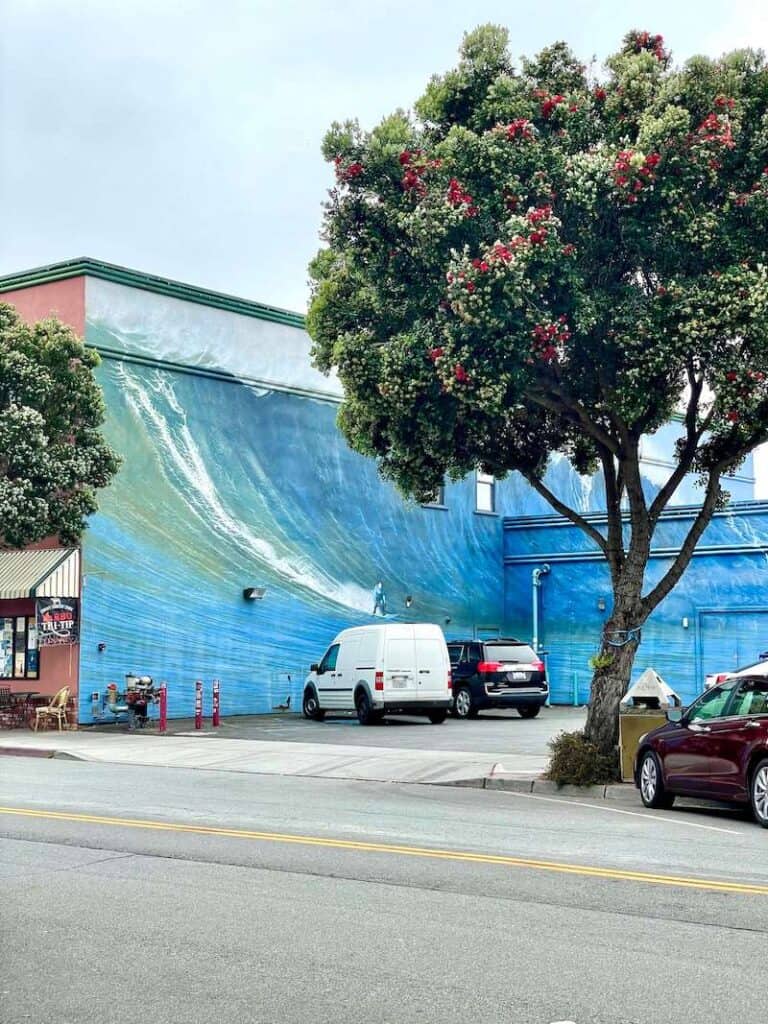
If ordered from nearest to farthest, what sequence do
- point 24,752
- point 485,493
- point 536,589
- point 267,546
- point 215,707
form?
1. point 24,752
2. point 215,707
3. point 267,546
4. point 536,589
5. point 485,493

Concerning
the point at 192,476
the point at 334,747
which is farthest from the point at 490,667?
the point at 334,747

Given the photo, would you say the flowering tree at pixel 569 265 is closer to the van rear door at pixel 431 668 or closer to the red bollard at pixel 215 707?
the van rear door at pixel 431 668

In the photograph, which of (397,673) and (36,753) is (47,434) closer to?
(36,753)

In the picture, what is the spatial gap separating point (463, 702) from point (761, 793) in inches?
778

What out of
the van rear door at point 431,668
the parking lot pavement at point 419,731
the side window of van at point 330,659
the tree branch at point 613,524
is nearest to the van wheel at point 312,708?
the parking lot pavement at point 419,731

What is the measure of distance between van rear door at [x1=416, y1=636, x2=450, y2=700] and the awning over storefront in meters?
7.27

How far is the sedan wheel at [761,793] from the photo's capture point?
43.8 feet

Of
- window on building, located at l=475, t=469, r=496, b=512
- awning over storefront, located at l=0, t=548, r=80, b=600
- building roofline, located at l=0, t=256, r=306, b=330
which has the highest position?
building roofline, located at l=0, t=256, r=306, b=330

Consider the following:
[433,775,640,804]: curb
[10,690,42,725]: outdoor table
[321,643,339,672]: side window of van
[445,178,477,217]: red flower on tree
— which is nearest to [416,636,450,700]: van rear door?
[321,643,339,672]: side window of van

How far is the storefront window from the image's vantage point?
30.3m

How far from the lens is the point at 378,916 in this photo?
28.2 ft

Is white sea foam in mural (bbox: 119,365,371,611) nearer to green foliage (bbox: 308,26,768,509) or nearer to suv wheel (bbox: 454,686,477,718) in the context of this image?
suv wheel (bbox: 454,686,477,718)

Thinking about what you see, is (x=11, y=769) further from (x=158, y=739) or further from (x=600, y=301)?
(x=600, y=301)

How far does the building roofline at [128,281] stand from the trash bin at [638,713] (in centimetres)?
1620
